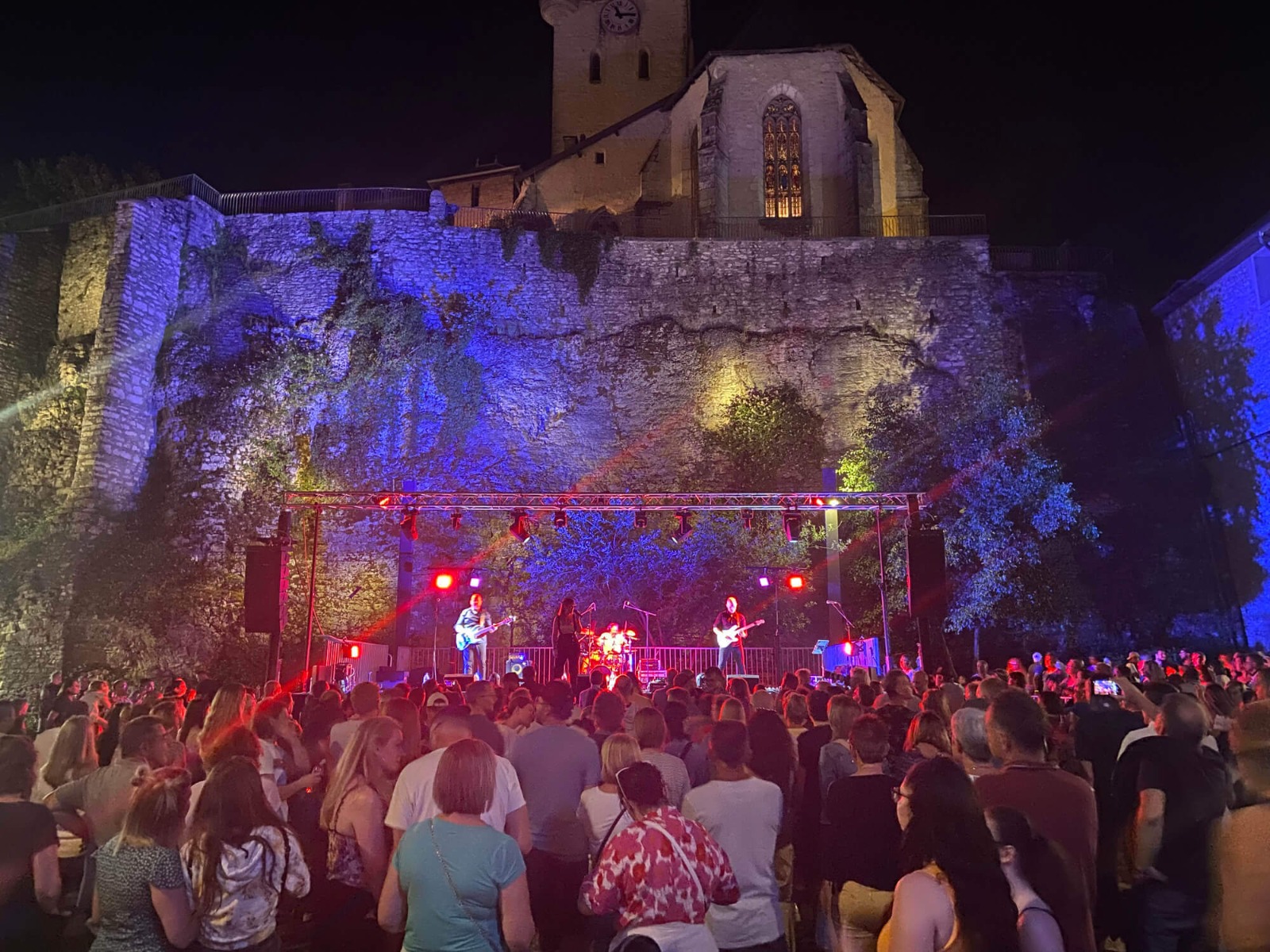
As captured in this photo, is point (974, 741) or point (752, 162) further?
point (752, 162)

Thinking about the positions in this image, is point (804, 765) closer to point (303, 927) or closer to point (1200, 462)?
point (303, 927)

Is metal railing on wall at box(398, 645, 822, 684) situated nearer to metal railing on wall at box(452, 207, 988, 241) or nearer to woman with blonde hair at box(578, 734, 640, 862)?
metal railing on wall at box(452, 207, 988, 241)

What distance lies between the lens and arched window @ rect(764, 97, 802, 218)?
2784cm

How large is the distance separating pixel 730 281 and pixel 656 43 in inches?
647

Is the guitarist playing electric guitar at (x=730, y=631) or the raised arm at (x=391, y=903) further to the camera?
the guitarist playing electric guitar at (x=730, y=631)

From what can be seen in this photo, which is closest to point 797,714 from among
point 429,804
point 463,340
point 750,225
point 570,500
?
point 429,804

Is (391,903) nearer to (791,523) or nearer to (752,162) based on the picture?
(791,523)

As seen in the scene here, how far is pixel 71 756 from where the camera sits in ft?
16.0

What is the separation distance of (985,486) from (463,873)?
2031 centimetres

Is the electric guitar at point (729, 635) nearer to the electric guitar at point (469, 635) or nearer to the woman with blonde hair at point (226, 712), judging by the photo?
the electric guitar at point (469, 635)

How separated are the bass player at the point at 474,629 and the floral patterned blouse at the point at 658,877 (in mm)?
12967

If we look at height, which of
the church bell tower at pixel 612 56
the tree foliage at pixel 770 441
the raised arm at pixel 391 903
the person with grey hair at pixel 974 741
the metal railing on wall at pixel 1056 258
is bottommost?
the raised arm at pixel 391 903

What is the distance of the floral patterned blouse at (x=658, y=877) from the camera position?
2.97 meters

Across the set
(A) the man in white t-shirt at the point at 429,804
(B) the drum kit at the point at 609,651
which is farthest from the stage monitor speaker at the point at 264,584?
(A) the man in white t-shirt at the point at 429,804
